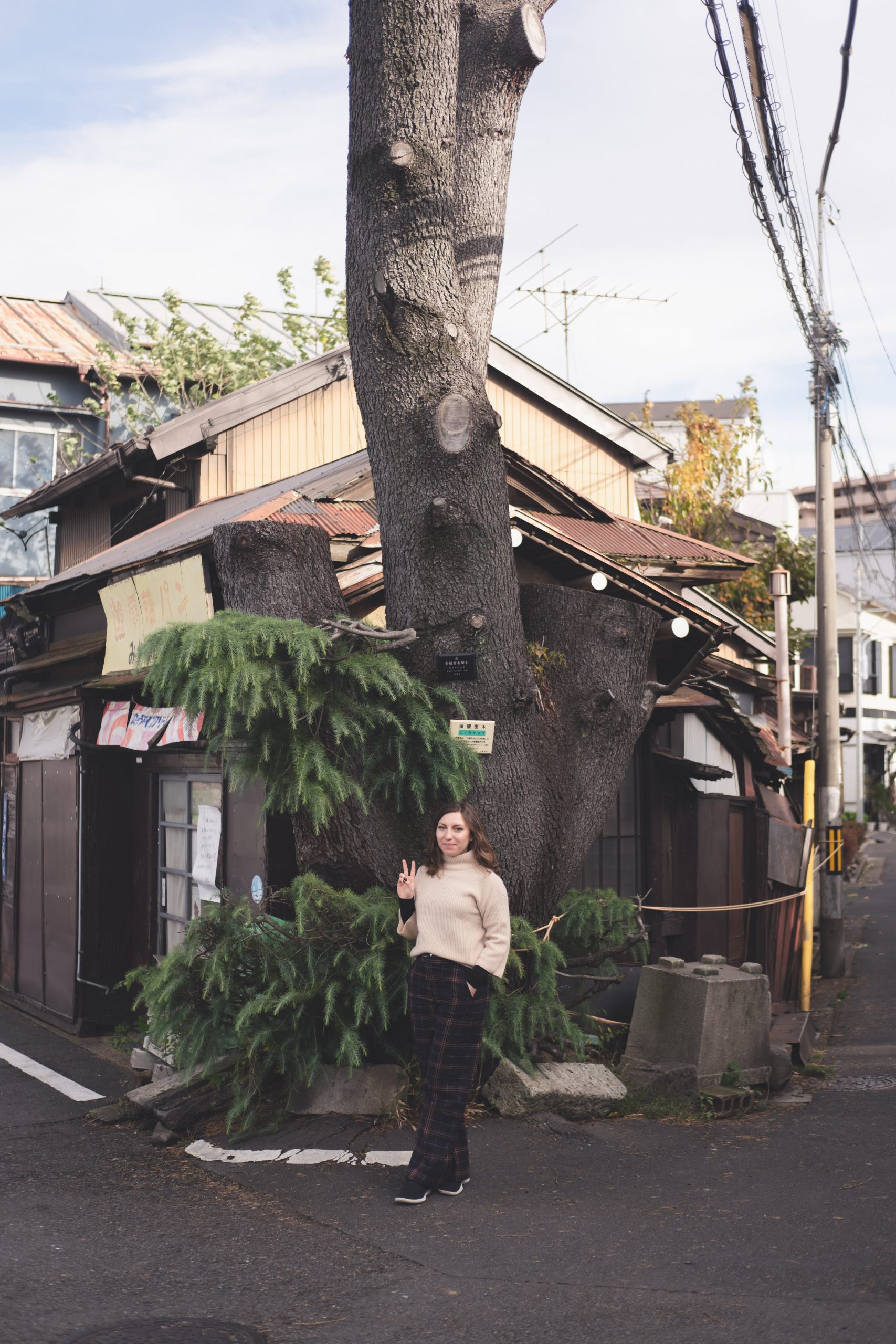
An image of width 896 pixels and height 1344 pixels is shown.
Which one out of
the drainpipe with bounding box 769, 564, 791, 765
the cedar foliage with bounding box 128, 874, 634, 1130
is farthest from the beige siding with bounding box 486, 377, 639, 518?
the cedar foliage with bounding box 128, 874, 634, 1130

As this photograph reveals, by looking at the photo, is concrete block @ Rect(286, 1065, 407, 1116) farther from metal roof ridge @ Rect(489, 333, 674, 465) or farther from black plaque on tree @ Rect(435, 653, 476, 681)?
metal roof ridge @ Rect(489, 333, 674, 465)

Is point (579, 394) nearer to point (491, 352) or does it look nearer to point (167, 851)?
point (491, 352)

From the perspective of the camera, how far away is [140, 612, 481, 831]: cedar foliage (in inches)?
249

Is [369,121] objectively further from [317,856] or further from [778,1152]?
[778,1152]

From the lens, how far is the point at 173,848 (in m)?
10.8

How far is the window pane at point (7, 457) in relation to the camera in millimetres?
20781

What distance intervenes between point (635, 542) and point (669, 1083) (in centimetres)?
484

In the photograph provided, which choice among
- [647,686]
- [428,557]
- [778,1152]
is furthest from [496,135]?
[778,1152]

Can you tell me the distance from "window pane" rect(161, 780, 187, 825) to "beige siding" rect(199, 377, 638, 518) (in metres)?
4.54

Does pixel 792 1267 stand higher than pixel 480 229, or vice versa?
pixel 480 229

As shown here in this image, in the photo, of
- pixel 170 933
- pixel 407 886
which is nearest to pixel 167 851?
pixel 170 933

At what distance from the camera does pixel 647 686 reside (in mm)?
8078

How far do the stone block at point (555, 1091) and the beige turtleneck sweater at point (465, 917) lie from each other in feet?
4.69

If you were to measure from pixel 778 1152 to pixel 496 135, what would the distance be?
248 inches
